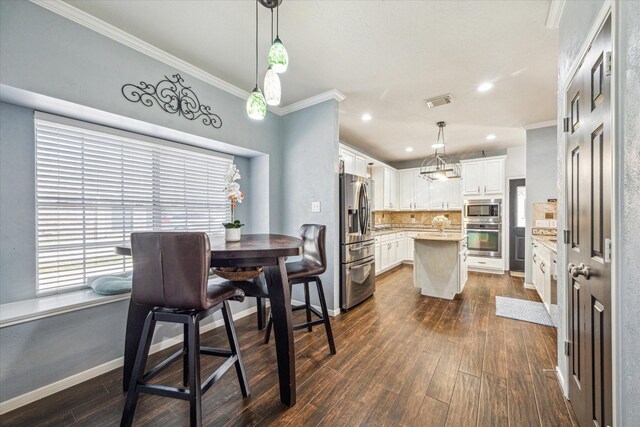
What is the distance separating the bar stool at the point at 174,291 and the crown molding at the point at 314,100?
7.95 ft

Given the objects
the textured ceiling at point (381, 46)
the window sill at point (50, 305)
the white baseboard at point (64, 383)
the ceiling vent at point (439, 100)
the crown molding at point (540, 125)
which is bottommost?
the white baseboard at point (64, 383)

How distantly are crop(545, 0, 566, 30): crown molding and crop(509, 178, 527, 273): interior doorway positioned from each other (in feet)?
13.3

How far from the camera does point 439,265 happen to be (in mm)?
3721

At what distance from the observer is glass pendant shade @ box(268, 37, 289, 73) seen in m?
1.46

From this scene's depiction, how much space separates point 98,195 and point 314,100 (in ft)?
7.98

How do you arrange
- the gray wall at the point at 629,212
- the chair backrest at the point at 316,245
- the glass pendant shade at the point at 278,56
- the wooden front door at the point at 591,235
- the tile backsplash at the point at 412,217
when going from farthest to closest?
the tile backsplash at the point at 412,217
the chair backrest at the point at 316,245
the glass pendant shade at the point at 278,56
the wooden front door at the point at 591,235
the gray wall at the point at 629,212

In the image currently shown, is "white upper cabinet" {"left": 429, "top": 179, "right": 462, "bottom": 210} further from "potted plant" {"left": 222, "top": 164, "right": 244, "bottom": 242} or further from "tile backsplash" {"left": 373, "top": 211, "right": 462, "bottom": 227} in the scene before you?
"potted plant" {"left": 222, "top": 164, "right": 244, "bottom": 242}

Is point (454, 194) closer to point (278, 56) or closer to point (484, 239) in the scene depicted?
point (484, 239)

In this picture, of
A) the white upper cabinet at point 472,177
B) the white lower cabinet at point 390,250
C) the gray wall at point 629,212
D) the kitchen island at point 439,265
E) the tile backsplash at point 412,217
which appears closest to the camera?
the gray wall at point 629,212

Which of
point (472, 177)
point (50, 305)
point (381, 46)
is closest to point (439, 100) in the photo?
point (381, 46)

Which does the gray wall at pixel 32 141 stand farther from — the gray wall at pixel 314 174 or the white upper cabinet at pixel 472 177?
the white upper cabinet at pixel 472 177

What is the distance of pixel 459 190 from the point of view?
18.9 feet

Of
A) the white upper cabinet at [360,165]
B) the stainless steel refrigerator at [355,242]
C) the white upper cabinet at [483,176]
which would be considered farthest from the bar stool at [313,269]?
the white upper cabinet at [483,176]

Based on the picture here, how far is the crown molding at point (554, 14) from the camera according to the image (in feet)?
5.56
